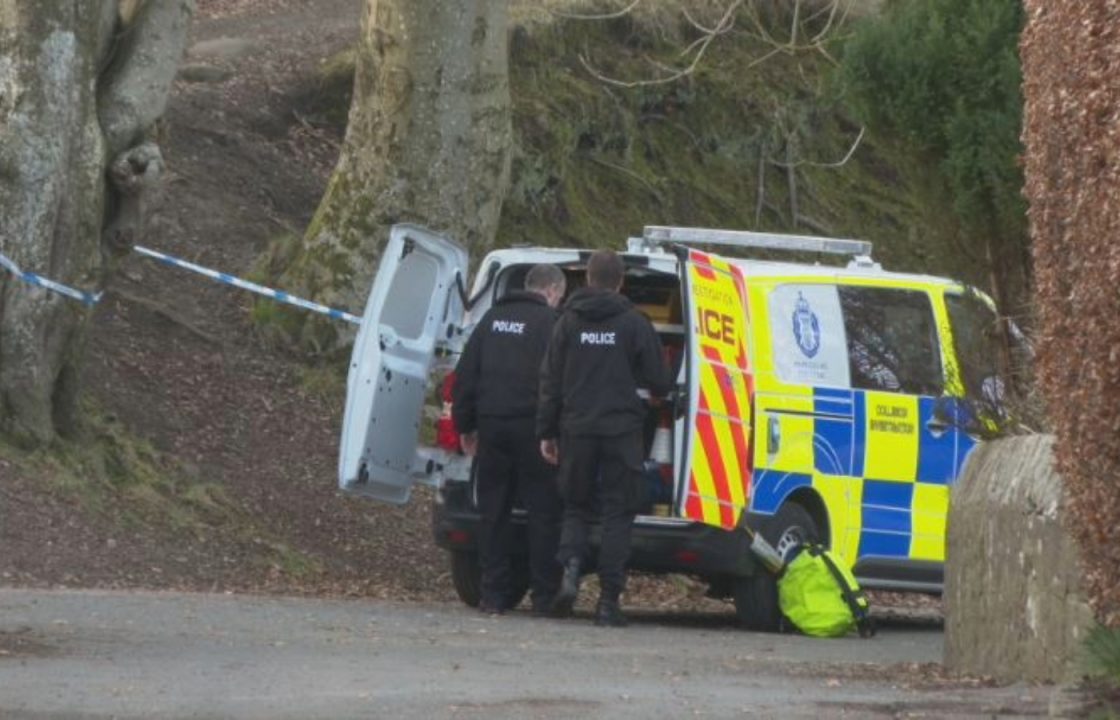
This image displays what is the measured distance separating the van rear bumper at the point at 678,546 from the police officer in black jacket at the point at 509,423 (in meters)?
0.21

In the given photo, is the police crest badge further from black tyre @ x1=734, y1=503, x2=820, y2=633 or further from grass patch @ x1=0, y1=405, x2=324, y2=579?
grass patch @ x1=0, y1=405, x2=324, y2=579

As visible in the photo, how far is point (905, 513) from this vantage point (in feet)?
43.3

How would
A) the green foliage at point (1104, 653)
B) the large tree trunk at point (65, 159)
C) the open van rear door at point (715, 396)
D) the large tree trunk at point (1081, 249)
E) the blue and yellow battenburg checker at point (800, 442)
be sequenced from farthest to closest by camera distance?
1. the large tree trunk at point (65, 159)
2. the blue and yellow battenburg checker at point (800, 442)
3. the open van rear door at point (715, 396)
4. the green foliage at point (1104, 653)
5. the large tree trunk at point (1081, 249)

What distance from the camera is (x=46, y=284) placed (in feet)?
46.7

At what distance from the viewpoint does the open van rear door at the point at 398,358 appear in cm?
1256

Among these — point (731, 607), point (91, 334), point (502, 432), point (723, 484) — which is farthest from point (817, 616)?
point (91, 334)

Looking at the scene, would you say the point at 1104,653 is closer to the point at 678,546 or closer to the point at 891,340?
the point at 678,546

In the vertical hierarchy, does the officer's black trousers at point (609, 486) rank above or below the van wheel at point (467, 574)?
above

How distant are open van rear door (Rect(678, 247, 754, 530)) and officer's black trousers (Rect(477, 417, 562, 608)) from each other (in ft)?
2.78

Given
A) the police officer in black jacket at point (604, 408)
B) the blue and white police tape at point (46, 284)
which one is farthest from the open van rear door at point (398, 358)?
the blue and white police tape at point (46, 284)

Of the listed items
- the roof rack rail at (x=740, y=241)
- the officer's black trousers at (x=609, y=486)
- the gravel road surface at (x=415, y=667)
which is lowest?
the gravel road surface at (x=415, y=667)

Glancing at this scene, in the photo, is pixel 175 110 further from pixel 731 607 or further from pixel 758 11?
pixel 731 607

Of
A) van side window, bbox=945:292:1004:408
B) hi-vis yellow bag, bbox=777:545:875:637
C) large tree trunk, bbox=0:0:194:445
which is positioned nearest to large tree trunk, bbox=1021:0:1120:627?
van side window, bbox=945:292:1004:408

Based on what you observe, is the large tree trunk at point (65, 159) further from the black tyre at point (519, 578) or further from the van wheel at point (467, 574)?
the black tyre at point (519, 578)
